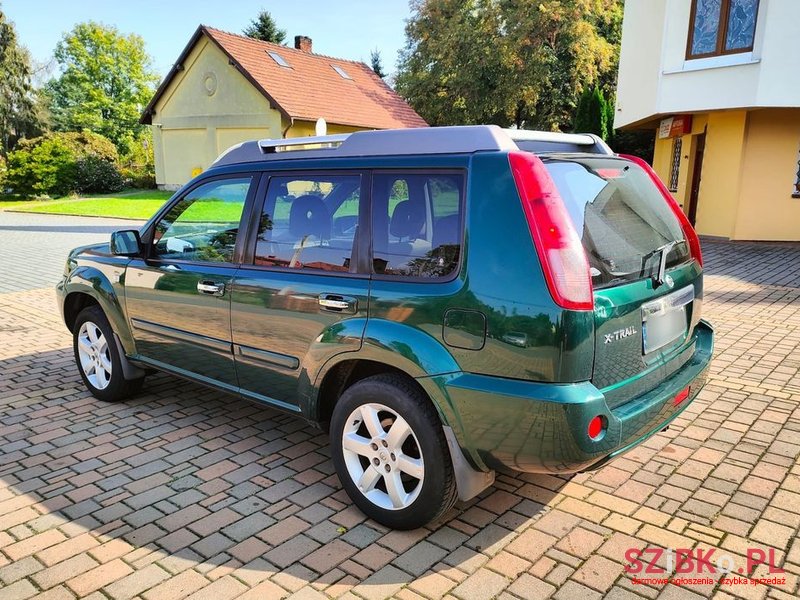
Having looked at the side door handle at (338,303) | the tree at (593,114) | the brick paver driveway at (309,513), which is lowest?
the brick paver driveway at (309,513)

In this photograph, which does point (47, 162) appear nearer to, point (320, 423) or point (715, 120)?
point (715, 120)

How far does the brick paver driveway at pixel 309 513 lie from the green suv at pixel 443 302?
0.35m

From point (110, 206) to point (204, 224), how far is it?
24.1 meters

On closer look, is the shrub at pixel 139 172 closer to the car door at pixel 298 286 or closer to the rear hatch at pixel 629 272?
the car door at pixel 298 286

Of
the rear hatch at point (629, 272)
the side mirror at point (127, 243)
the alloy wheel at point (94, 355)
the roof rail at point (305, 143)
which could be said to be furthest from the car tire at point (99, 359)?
the rear hatch at point (629, 272)

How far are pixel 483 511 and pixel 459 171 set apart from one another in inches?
70.6

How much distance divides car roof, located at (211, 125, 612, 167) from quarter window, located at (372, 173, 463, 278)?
0.47 feet

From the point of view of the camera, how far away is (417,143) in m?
3.07

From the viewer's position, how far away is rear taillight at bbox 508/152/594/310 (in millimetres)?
2535

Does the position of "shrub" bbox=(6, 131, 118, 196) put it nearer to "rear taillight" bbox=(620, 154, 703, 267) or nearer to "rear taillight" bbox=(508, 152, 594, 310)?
"rear taillight" bbox=(620, 154, 703, 267)

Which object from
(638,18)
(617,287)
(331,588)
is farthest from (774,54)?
(331,588)

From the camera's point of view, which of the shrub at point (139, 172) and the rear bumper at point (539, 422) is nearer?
the rear bumper at point (539, 422)

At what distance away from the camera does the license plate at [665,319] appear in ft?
9.66

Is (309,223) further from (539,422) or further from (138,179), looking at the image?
(138,179)
